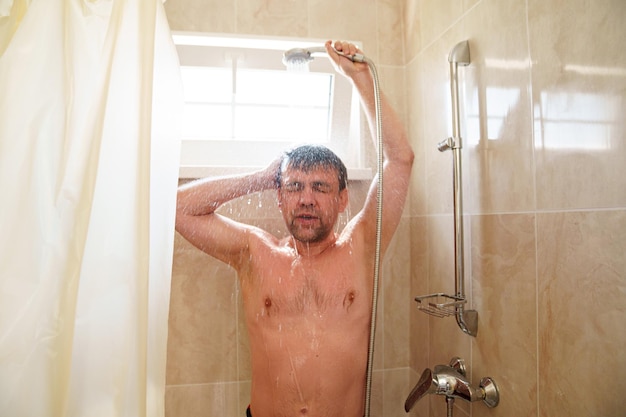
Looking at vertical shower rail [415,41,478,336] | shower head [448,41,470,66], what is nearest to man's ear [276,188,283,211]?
vertical shower rail [415,41,478,336]

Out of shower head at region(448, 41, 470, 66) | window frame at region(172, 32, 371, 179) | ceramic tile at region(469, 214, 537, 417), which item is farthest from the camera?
window frame at region(172, 32, 371, 179)

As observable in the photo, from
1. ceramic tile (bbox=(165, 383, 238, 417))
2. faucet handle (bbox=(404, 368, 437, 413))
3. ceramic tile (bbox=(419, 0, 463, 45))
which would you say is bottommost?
ceramic tile (bbox=(165, 383, 238, 417))

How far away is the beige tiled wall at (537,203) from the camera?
690 millimetres

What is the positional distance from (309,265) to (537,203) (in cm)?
58

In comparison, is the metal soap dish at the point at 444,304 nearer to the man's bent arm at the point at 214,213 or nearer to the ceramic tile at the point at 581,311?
the ceramic tile at the point at 581,311

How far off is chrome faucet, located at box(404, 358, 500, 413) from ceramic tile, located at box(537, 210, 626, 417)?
0.53 ft

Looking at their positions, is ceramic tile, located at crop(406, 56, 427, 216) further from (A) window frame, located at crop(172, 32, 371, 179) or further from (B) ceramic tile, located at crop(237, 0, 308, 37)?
(B) ceramic tile, located at crop(237, 0, 308, 37)

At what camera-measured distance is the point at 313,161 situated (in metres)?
1.14

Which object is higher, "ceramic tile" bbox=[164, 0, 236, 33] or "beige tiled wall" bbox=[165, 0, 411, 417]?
"ceramic tile" bbox=[164, 0, 236, 33]

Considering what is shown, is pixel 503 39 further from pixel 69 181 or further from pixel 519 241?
pixel 69 181

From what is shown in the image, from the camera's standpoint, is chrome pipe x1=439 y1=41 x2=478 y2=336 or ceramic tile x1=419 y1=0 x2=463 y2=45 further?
ceramic tile x1=419 y1=0 x2=463 y2=45

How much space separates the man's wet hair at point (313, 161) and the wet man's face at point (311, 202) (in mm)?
13

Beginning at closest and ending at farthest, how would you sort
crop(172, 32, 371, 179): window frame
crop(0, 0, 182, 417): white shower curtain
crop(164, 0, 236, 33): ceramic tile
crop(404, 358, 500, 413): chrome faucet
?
crop(0, 0, 182, 417): white shower curtain
crop(404, 358, 500, 413): chrome faucet
crop(172, 32, 371, 179): window frame
crop(164, 0, 236, 33): ceramic tile

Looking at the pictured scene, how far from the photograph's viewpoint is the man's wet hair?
114 centimetres
